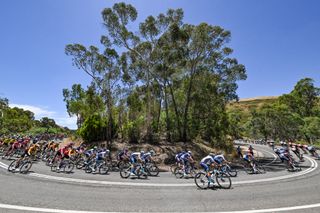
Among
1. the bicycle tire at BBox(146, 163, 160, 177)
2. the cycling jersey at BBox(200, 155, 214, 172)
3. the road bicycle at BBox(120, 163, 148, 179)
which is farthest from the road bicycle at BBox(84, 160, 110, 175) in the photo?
the cycling jersey at BBox(200, 155, 214, 172)

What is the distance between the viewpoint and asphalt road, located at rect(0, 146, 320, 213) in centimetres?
827

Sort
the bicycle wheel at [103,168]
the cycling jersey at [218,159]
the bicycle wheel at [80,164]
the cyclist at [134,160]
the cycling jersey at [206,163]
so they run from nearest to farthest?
the cycling jersey at [206,163] < the cycling jersey at [218,159] < the cyclist at [134,160] < the bicycle wheel at [103,168] < the bicycle wheel at [80,164]

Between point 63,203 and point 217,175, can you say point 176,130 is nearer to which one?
point 217,175

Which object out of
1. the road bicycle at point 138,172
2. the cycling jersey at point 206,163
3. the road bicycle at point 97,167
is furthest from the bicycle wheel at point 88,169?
the cycling jersey at point 206,163

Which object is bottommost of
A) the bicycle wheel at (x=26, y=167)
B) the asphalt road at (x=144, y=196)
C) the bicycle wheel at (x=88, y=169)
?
the asphalt road at (x=144, y=196)

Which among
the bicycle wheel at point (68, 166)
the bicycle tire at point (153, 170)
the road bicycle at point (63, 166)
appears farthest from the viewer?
the bicycle tire at point (153, 170)

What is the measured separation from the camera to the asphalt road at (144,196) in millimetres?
8273

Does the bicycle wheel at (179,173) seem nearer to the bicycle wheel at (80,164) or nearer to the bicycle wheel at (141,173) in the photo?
the bicycle wheel at (141,173)

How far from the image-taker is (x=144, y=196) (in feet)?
32.9

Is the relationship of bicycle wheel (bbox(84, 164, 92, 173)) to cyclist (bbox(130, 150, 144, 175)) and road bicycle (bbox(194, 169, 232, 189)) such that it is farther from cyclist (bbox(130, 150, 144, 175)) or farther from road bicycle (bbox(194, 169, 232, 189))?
road bicycle (bbox(194, 169, 232, 189))

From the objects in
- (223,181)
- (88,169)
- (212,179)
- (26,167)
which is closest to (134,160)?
(88,169)

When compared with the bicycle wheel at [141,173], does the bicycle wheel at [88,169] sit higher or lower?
higher

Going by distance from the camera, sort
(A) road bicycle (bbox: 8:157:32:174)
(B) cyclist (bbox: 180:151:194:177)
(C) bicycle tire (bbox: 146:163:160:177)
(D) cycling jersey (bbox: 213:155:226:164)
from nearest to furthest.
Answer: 1. (D) cycling jersey (bbox: 213:155:226:164)
2. (A) road bicycle (bbox: 8:157:32:174)
3. (B) cyclist (bbox: 180:151:194:177)
4. (C) bicycle tire (bbox: 146:163:160:177)

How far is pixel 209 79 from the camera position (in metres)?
28.6
